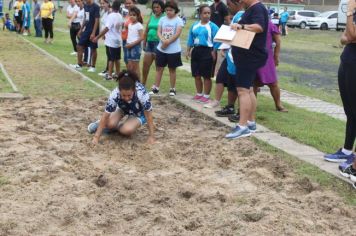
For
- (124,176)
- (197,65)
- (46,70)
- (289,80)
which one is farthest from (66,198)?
(289,80)

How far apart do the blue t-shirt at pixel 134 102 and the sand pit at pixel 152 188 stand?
0.38 meters

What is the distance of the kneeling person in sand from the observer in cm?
613

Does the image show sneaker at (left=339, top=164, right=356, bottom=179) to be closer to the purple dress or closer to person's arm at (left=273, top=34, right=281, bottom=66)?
the purple dress

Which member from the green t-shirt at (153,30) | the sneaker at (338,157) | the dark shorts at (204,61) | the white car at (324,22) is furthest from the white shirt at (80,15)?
the white car at (324,22)

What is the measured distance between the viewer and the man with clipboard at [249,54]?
6359 millimetres

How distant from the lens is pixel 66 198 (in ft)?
14.9

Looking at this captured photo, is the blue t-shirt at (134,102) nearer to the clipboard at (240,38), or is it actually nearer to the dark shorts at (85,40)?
the clipboard at (240,38)

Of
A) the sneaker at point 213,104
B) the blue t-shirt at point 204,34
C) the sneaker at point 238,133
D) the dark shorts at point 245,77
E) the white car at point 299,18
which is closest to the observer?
the dark shorts at point 245,77

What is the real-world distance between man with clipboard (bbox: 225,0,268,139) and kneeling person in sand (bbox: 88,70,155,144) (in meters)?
1.08

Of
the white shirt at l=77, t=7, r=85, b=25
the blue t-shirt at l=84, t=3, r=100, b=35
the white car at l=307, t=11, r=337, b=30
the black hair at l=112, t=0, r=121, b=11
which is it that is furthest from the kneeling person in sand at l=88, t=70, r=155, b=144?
the white car at l=307, t=11, r=337, b=30

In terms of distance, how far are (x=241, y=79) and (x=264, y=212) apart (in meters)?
2.53

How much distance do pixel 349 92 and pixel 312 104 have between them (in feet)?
15.1

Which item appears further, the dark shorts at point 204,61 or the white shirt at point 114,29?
the white shirt at point 114,29

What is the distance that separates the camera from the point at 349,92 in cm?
524
